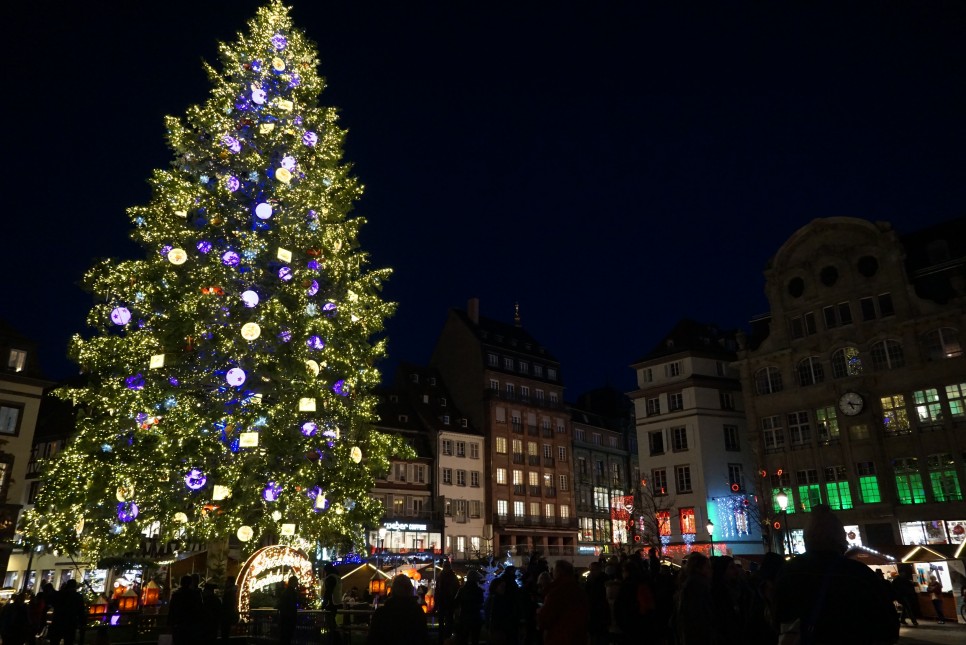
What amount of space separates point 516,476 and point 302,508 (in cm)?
4911

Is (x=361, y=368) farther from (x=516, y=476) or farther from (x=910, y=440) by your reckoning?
(x=516, y=476)

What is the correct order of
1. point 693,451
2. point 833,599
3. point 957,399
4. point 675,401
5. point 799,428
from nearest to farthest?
point 833,599
point 957,399
point 799,428
point 693,451
point 675,401

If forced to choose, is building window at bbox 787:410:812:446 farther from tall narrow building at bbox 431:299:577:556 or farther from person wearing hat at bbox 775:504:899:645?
person wearing hat at bbox 775:504:899:645

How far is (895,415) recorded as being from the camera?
38781 mm

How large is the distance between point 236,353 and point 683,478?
37699mm

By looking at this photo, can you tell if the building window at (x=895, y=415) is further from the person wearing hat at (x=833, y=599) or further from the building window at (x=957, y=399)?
the person wearing hat at (x=833, y=599)

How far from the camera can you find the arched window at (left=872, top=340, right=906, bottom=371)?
39.3 meters

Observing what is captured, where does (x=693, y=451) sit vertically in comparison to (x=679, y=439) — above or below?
below

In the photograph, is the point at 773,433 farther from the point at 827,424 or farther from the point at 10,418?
the point at 10,418

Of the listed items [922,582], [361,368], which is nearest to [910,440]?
[922,582]

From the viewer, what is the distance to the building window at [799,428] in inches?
1665

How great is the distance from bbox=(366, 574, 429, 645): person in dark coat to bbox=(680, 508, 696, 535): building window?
4330cm

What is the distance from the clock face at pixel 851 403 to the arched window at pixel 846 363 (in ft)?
4.20

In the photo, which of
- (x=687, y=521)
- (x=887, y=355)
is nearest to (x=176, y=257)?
(x=887, y=355)
